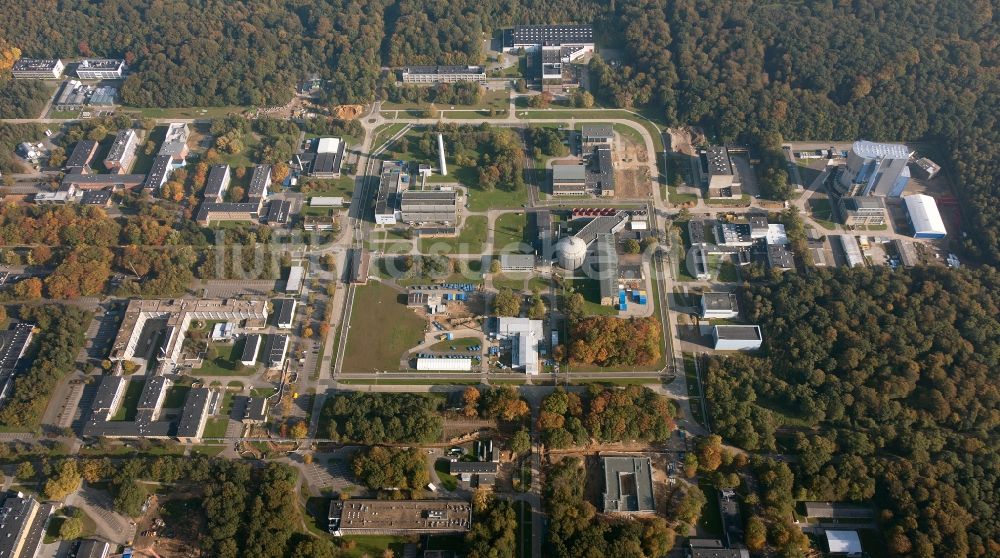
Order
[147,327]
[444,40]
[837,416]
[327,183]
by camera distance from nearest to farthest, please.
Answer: [837,416], [147,327], [327,183], [444,40]

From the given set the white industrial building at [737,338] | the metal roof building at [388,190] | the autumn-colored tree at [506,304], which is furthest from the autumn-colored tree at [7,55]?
the white industrial building at [737,338]

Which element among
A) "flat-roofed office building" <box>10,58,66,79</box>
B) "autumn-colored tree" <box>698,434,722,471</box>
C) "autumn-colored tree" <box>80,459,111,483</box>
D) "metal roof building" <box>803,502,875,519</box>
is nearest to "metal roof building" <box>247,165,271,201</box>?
"autumn-colored tree" <box>80,459,111,483</box>

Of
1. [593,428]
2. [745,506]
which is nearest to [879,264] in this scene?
[745,506]

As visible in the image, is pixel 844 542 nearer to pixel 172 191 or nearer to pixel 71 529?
pixel 71 529

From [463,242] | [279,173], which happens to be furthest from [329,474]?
[279,173]

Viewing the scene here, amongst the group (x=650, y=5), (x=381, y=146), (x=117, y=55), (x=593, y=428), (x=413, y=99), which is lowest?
(x=593, y=428)

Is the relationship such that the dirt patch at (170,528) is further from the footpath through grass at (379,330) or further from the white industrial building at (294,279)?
the white industrial building at (294,279)

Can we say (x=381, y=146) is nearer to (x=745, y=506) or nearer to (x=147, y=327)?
(x=147, y=327)
